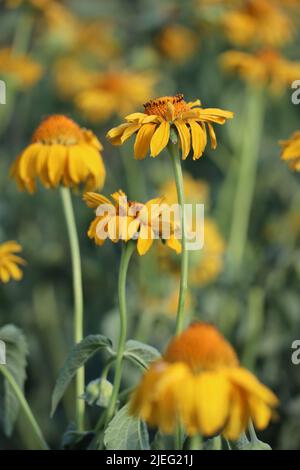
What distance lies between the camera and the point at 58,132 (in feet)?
4.45

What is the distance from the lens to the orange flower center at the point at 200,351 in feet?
2.86

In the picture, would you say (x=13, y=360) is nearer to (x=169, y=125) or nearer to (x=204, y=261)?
(x=169, y=125)

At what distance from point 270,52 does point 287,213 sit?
42 cm

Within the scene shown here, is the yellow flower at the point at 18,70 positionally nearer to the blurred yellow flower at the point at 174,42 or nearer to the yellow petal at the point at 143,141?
the blurred yellow flower at the point at 174,42

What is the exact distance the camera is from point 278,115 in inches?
122

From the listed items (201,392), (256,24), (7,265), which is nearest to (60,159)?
(7,265)

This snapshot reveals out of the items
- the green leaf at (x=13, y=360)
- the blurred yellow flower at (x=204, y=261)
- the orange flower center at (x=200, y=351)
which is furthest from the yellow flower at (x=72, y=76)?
the orange flower center at (x=200, y=351)

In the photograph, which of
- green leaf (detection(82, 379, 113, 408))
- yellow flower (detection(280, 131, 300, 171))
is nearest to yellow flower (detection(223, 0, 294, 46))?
yellow flower (detection(280, 131, 300, 171))

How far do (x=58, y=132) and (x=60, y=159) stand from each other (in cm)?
6

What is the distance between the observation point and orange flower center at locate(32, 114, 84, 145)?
1355mm

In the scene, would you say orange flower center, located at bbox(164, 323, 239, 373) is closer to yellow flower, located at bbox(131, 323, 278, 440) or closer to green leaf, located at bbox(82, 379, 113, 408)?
yellow flower, located at bbox(131, 323, 278, 440)

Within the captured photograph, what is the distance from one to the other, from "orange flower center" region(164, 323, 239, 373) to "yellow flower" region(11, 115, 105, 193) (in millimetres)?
466

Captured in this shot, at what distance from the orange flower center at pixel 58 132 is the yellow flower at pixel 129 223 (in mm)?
230

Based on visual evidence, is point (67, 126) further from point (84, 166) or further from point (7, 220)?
point (7, 220)
